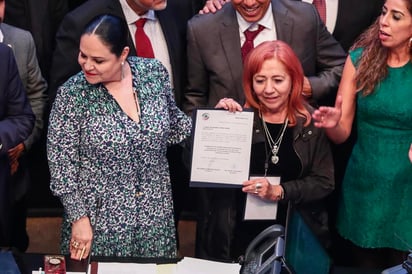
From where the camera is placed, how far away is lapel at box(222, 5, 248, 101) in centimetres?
420

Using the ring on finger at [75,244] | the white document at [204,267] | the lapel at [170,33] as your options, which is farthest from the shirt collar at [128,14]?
the white document at [204,267]

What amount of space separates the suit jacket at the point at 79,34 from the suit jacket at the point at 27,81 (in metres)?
0.08

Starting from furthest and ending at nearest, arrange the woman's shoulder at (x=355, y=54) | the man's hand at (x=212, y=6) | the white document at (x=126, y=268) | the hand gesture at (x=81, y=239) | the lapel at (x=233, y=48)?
the man's hand at (x=212, y=6)
the lapel at (x=233, y=48)
the woman's shoulder at (x=355, y=54)
the hand gesture at (x=81, y=239)
the white document at (x=126, y=268)

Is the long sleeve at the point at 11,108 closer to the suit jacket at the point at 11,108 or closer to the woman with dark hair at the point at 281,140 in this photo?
the suit jacket at the point at 11,108

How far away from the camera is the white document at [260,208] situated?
3885 mm

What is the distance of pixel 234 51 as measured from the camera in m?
4.21

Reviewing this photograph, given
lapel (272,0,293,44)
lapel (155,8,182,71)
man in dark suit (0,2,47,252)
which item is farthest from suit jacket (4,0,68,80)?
lapel (272,0,293,44)

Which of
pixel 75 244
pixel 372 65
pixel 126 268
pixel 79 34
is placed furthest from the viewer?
pixel 79 34

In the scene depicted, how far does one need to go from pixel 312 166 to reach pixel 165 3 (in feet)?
3.44

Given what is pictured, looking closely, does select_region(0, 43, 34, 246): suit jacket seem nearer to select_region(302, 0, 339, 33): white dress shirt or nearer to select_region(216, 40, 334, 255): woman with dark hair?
select_region(216, 40, 334, 255): woman with dark hair

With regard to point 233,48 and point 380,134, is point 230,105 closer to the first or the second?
point 233,48

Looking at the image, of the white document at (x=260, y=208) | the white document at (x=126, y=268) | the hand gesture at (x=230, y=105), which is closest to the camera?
the white document at (x=126, y=268)

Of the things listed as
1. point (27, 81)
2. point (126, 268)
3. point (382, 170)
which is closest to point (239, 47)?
point (382, 170)

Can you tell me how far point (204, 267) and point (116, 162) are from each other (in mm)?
578
